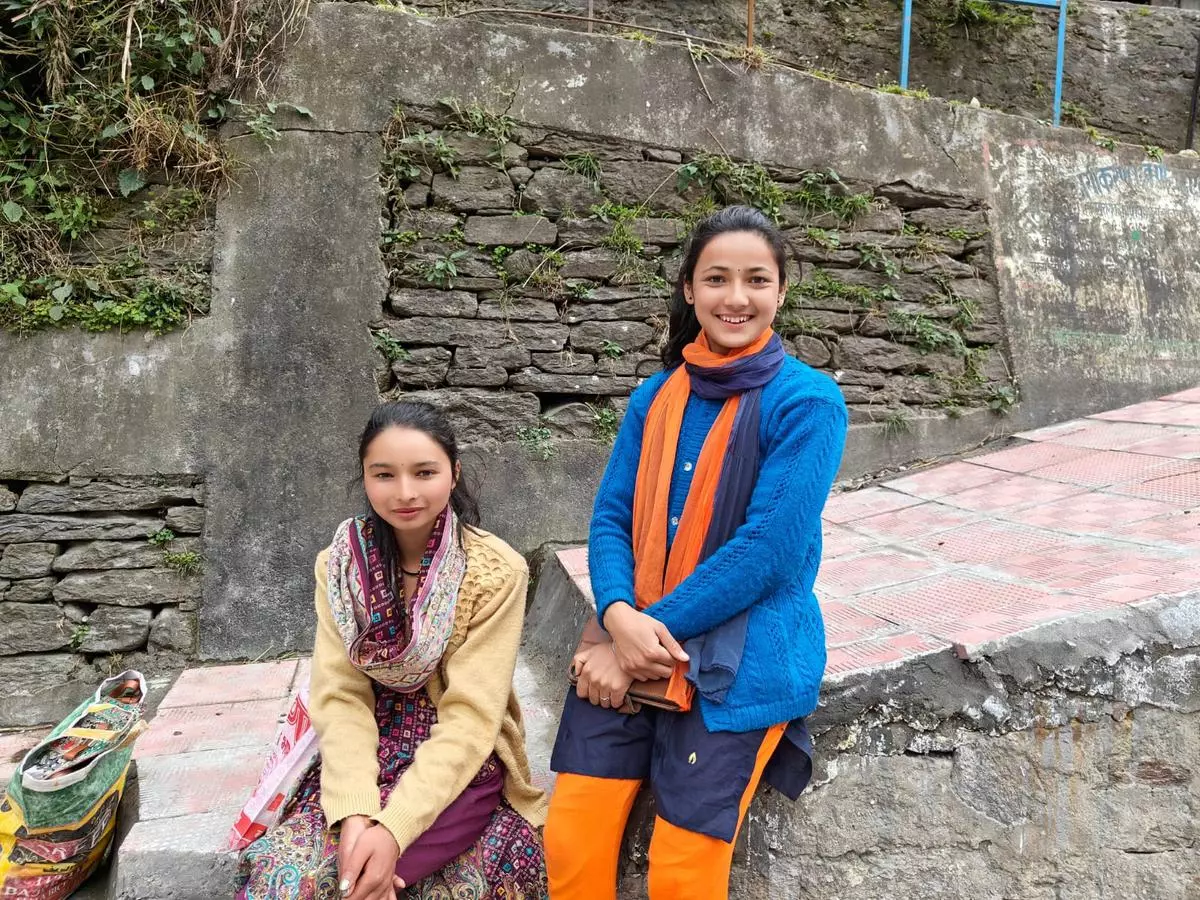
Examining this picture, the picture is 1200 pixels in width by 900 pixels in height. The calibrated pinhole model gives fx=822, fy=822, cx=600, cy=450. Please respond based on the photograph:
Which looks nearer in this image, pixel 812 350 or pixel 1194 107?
pixel 812 350

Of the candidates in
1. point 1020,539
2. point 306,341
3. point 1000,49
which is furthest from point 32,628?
point 1000,49

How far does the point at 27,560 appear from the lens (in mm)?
3189

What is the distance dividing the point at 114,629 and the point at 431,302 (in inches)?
72.3

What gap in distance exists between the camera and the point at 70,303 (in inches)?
126

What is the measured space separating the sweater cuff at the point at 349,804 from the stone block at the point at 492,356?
7.57 ft

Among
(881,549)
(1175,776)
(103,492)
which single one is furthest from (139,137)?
(1175,776)

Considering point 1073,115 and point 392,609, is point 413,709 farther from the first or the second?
point 1073,115

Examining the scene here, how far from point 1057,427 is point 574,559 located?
2.85 meters

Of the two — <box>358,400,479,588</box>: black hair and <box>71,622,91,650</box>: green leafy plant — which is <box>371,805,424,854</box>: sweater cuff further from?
<box>71,622,91,650</box>: green leafy plant

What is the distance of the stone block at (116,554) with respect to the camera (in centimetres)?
322

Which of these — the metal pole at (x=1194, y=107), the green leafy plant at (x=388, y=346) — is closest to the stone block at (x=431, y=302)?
the green leafy plant at (x=388, y=346)

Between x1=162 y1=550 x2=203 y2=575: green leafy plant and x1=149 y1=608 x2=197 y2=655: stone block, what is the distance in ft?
0.55

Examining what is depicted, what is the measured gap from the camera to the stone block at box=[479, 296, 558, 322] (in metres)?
3.64

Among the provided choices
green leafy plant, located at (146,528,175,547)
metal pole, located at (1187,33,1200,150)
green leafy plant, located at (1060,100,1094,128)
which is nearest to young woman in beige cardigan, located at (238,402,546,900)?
green leafy plant, located at (146,528,175,547)
